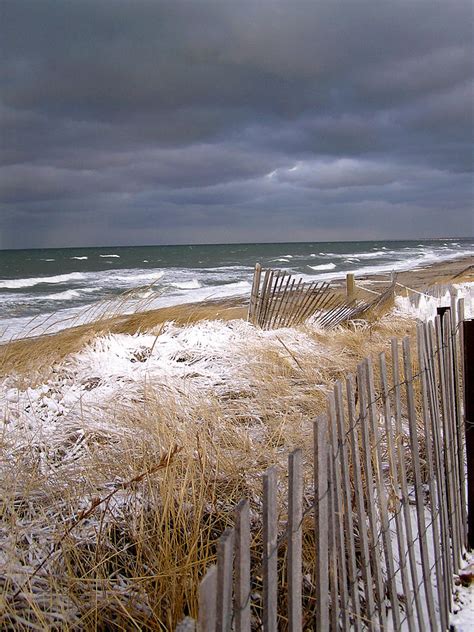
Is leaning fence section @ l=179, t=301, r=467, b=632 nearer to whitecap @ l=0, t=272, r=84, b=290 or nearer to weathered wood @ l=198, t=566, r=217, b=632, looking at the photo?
weathered wood @ l=198, t=566, r=217, b=632

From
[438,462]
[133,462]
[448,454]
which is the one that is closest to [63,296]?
[133,462]

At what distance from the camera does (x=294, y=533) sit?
4.46 feet

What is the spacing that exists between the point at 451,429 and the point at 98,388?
2738 mm

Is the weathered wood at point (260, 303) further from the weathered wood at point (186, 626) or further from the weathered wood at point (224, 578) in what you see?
the weathered wood at point (186, 626)

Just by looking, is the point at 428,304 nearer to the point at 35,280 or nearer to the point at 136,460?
the point at 136,460

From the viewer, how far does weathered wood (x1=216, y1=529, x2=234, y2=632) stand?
3.43ft

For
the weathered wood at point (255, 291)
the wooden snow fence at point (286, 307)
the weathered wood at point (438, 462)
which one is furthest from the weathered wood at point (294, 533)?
the weathered wood at point (255, 291)

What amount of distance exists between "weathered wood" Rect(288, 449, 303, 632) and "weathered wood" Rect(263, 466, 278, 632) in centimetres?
8

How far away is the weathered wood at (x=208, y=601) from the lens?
38.6 inches

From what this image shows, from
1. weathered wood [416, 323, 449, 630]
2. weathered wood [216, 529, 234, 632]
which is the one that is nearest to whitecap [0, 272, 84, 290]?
weathered wood [416, 323, 449, 630]

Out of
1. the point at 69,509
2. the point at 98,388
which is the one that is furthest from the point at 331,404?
the point at 98,388

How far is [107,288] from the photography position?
90.0ft

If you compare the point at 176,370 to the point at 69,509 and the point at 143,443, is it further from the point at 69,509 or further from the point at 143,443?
the point at 69,509

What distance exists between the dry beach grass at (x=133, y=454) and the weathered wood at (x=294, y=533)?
68 centimetres
